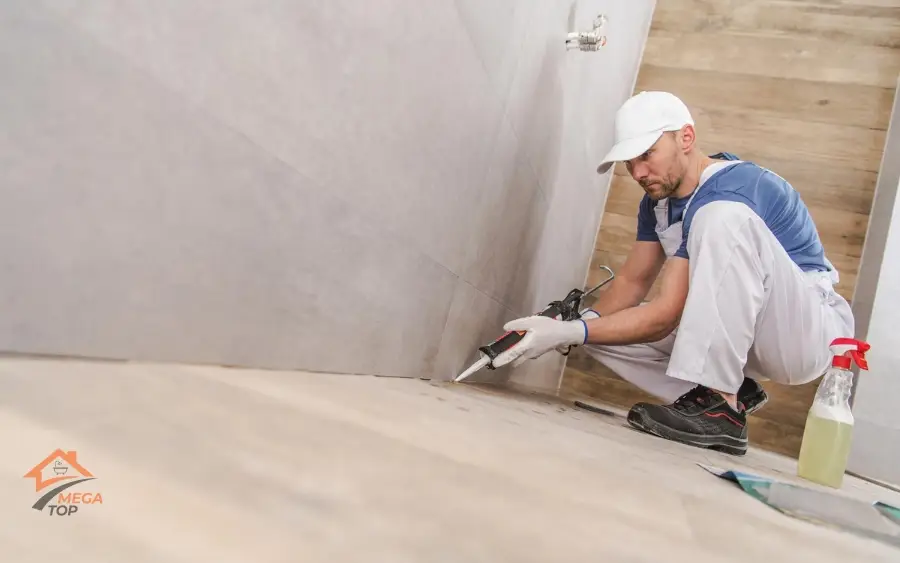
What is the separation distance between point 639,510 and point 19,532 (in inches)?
17.3

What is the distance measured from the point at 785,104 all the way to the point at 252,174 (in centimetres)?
274

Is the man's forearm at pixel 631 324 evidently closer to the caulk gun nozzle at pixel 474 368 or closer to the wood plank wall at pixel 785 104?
the caulk gun nozzle at pixel 474 368

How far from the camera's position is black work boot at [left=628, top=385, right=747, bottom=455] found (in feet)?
4.52

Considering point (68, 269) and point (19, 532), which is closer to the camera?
point (19, 532)

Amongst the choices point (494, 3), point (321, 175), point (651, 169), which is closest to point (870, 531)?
point (321, 175)

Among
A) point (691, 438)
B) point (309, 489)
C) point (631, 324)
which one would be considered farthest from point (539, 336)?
point (309, 489)

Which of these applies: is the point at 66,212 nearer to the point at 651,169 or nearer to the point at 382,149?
the point at 382,149

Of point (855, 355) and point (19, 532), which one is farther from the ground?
point (855, 355)

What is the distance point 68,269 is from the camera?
479mm

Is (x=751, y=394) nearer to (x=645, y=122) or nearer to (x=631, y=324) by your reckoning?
(x=631, y=324)

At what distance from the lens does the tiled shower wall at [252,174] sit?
451 millimetres

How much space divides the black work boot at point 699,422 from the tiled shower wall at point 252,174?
47 cm

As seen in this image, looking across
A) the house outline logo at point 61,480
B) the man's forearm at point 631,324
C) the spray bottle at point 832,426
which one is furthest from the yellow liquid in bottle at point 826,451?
the house outline logo at point 61,480

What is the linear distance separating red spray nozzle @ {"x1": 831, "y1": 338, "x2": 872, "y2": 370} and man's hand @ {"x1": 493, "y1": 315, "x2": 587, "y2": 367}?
1.74 feet
